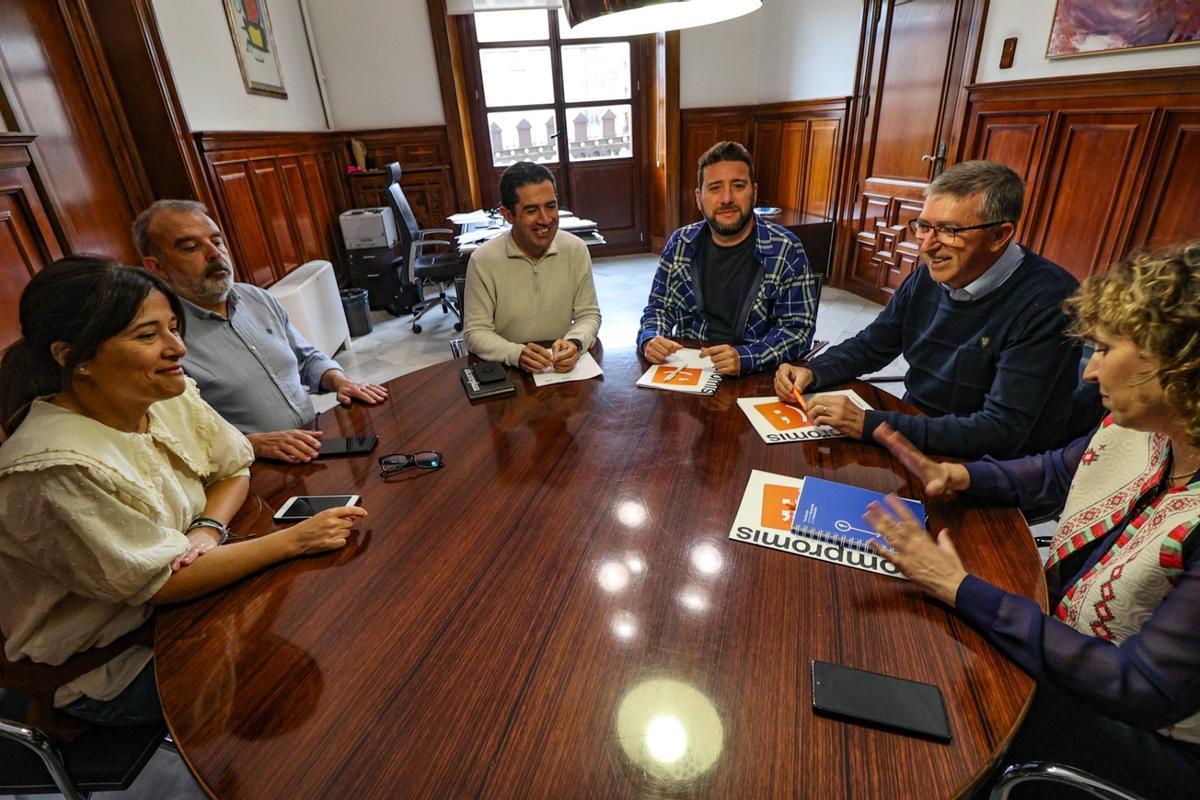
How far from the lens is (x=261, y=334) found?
1758mm

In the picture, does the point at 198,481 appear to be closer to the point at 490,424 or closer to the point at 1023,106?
the point at 490,424

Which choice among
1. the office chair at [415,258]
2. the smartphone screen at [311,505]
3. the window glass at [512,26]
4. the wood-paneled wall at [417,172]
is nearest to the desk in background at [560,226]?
the office chair at [415,258]

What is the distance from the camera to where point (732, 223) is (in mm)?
1982

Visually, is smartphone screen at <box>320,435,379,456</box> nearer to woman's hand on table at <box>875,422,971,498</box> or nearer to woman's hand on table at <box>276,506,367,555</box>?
woman's hand on table at <box>276,506,367,555</box>

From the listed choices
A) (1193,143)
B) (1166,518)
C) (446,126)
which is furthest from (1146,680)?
(446,126)

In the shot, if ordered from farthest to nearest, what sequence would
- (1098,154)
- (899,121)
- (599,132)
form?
(599,132), (899,121), (1098,154)

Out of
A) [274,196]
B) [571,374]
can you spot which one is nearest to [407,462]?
[571,374]

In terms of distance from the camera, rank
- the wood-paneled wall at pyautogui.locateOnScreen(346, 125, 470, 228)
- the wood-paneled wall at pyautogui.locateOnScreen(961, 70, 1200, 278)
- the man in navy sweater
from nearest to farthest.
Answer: the man in navy sweater < the wood-paneled wall at pyautogui.locateOnScreen(961, 70, 1200, 278) < the wood-paneled wall at pyautogui.locateOnScreen(346, 125, 470, 228)

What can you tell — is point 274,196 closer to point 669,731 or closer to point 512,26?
point 512,26

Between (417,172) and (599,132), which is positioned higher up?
(599,132)

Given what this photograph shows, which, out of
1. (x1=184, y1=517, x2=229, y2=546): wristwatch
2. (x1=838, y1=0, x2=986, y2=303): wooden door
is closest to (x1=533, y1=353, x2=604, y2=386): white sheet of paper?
(x1=184, y1=517, x2=229, y2=546): wristwatch

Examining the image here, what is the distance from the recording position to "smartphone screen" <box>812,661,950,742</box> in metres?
0.68

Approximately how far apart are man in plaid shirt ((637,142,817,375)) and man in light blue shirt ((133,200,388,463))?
1087mm

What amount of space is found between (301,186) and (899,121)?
4.52 m
